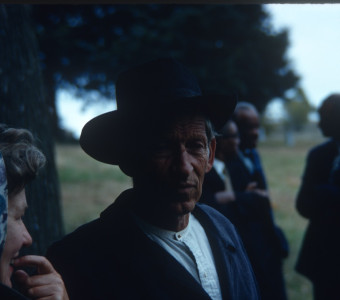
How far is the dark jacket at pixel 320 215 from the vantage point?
10.2 feet

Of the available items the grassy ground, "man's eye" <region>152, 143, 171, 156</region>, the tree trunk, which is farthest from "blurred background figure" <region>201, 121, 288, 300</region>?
the grassy ground

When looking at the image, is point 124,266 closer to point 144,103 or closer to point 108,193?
point 144,103

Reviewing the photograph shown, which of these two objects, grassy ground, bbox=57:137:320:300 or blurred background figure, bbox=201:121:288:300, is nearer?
blurred background figure, bbox=201:121:288:300

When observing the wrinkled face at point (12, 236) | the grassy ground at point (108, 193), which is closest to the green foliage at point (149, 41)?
the grassy ground at point (108, 193)

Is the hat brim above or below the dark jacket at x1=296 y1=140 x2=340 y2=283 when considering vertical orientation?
above

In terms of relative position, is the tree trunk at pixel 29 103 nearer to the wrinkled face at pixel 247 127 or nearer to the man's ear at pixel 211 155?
the man's ear at pixel 211 155

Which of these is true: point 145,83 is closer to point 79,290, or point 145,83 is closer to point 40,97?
point 79,290

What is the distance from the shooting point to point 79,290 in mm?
1317

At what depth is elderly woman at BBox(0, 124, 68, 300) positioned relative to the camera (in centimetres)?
103

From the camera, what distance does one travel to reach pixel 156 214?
1457 mm

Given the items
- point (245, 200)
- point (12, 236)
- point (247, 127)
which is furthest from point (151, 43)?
point (12, 236)

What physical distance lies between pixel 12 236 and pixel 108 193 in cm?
866

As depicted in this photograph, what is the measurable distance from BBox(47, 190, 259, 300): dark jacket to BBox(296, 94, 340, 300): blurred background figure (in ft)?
6.29

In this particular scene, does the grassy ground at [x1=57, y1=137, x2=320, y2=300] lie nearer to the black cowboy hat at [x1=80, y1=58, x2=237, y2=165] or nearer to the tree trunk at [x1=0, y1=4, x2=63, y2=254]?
the tree trunk at [x1=0, y1=4, x2=63, y2=254]
